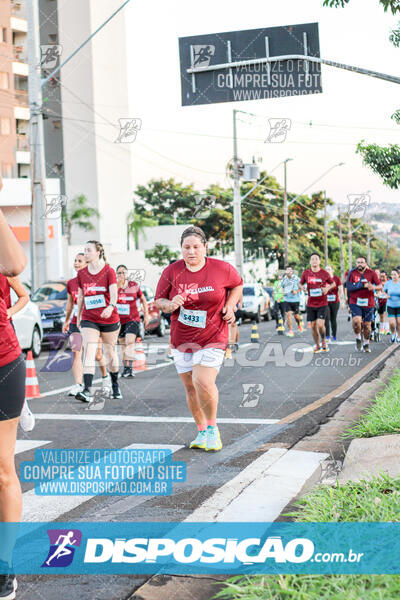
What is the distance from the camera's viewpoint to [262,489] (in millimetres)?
5340

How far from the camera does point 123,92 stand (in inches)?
2504

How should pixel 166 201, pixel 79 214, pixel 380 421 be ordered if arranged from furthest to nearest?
pixel 166 201, pixel 79 214, pixel 380 421

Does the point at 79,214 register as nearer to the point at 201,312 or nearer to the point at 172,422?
the point at 172,422

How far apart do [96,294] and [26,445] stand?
10.1 feet

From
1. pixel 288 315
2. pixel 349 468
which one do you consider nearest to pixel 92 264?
pixel 349 468

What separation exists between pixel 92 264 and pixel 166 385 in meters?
2.56

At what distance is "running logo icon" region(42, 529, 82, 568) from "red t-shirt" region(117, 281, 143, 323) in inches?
336

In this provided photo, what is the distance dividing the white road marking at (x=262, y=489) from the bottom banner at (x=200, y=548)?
0.67 feet

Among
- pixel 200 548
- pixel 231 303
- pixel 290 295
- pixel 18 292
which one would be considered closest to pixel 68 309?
pixel 231 303

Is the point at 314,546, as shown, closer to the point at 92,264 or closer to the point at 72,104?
the point at 92,264

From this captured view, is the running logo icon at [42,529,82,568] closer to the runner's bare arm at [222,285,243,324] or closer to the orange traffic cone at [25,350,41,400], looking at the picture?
the runner's bare arm at [222,285,243,324]

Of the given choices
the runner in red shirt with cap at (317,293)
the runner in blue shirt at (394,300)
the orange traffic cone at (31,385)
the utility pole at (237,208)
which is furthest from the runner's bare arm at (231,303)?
the utility pole at (237,208)

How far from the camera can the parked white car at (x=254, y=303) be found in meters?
32.4

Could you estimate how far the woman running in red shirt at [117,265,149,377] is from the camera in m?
13.2
